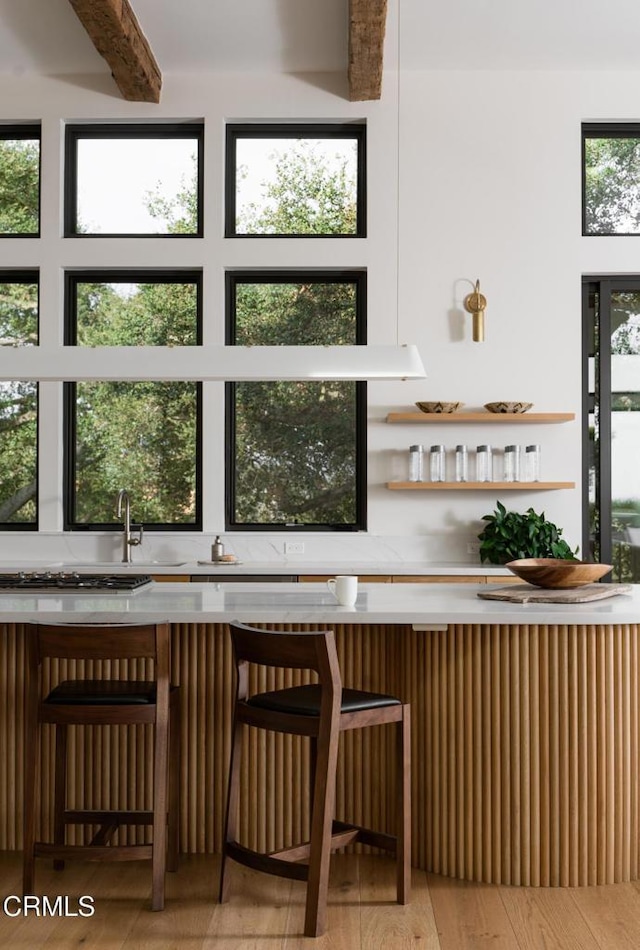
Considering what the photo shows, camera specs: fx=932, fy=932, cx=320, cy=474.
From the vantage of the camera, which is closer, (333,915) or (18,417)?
(333,915)

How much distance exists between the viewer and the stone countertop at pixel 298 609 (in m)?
2.81

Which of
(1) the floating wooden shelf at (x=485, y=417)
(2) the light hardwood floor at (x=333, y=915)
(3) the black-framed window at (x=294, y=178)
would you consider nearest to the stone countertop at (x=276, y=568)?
(1) the floating wooden shelf at (x=485, y=417)

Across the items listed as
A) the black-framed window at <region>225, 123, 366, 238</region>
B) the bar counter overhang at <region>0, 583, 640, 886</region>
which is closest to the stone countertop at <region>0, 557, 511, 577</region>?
the bar counter overhang at <region>0, 583, 640, 886</region>

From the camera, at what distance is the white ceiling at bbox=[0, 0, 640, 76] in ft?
14.6

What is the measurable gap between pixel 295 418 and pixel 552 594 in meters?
2.52

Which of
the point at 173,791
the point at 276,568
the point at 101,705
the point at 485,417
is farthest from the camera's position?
the point at 485,417

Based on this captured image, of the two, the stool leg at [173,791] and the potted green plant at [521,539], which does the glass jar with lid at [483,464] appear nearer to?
the potted green plant at [521,539]

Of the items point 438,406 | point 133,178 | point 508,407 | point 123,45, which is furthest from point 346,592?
point 133,178

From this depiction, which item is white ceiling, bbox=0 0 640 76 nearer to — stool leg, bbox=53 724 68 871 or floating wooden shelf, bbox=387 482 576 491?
floating wooden shelf, bbox=387 482 576 491

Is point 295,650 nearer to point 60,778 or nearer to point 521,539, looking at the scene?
point 60,778

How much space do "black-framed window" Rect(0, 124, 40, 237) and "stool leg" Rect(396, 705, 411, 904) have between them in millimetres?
3846

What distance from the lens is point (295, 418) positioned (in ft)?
17.5

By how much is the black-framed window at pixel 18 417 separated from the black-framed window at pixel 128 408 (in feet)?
0.72

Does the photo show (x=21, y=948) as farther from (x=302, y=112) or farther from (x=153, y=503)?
(x=302, y=112)
